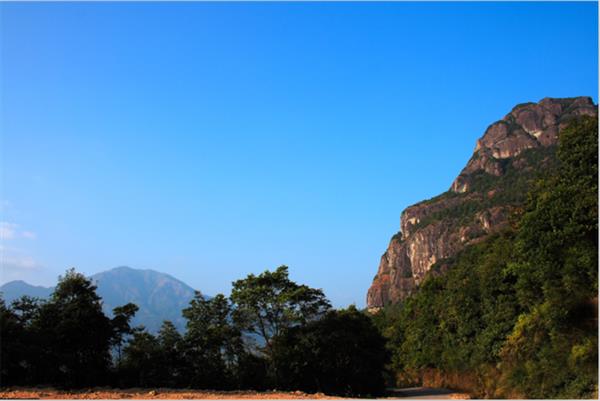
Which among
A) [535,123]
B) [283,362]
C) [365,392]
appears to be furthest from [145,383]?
[535,123]

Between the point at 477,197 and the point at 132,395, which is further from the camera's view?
the point at 477,197

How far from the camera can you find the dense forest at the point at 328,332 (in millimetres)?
19297

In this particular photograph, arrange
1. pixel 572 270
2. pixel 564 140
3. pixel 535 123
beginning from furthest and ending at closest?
pixel 535 123, pixel 564 140, pixel 572 270

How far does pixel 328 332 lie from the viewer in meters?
26.8

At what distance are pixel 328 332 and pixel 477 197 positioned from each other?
12346 centimetres

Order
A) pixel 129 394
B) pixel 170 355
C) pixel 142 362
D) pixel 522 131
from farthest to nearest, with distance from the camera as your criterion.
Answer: pixel 522 131 < pixel 170 355 < pixel 142 362 < pixel 129 394

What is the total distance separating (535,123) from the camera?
514 feet

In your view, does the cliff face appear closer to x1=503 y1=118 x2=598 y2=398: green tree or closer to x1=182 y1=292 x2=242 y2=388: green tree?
x1=503 y1=118 x2=598 y2=398: green tree

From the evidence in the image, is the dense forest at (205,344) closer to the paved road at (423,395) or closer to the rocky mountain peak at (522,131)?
the paved road at (423,395)

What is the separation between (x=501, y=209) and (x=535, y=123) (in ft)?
173

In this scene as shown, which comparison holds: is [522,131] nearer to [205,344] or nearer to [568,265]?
[568,265]

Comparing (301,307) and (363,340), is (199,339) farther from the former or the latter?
(363,340)

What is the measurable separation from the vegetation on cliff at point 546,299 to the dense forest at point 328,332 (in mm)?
51

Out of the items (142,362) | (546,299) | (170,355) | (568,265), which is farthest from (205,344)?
(568,265)
